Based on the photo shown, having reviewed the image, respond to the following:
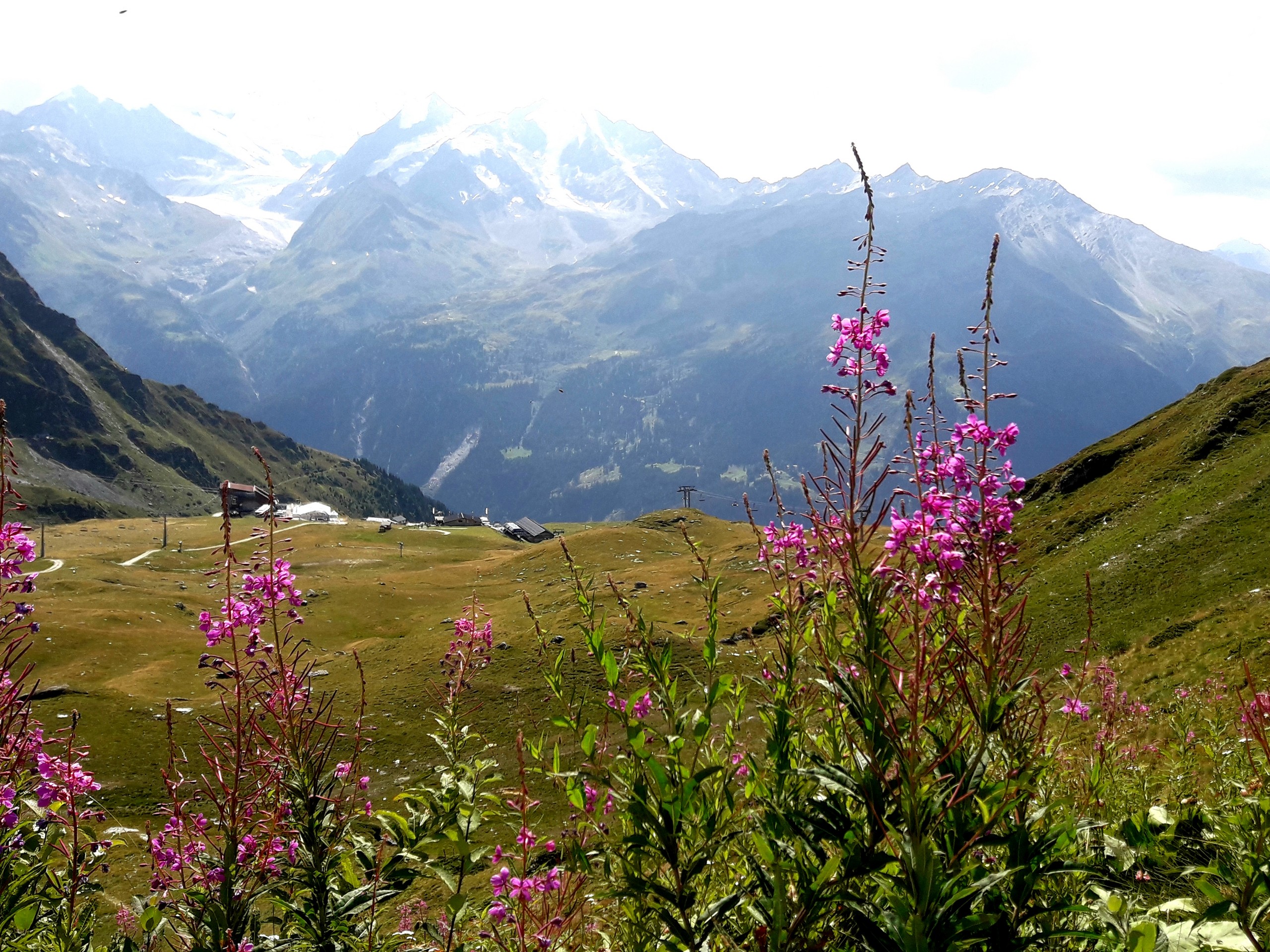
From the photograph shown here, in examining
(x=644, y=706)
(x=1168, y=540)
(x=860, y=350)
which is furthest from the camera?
(x=1168, y=540)

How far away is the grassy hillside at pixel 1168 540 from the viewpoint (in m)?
28.8

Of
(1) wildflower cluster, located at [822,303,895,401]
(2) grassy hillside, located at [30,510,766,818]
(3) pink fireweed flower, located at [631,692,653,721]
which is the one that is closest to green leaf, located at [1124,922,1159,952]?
(2) grassy hillside, located at [30,510,766,818]

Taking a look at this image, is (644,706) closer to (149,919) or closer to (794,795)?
(794,795)

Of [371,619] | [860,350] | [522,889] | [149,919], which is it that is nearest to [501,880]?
[522,889]

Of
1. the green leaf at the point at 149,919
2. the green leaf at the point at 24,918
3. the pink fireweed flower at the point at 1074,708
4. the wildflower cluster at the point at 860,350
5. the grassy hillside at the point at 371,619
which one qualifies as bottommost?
the grassy hillside at the point at 371,619

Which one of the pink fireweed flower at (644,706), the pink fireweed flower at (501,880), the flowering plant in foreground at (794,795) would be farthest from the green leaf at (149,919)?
the pink fireweed flower at (644,706)

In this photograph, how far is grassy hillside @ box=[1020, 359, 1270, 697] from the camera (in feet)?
94.4

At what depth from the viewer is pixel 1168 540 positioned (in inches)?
1556

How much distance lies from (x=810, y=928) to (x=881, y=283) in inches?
155

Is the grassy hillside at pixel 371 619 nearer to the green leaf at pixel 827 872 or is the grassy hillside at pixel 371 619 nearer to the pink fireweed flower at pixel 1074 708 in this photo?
the green leaf at pixel 827 872

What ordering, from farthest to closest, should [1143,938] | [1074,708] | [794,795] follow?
[1074,708]
[794,795]
[1143,938]

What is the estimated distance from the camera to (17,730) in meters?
6.02

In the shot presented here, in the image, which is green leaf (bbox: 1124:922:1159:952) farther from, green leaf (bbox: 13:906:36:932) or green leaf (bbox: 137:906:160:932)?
green leaf (bbox: 13:906:36:932)

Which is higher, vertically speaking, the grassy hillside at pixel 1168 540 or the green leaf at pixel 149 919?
the green leaf at pixel 149 919
